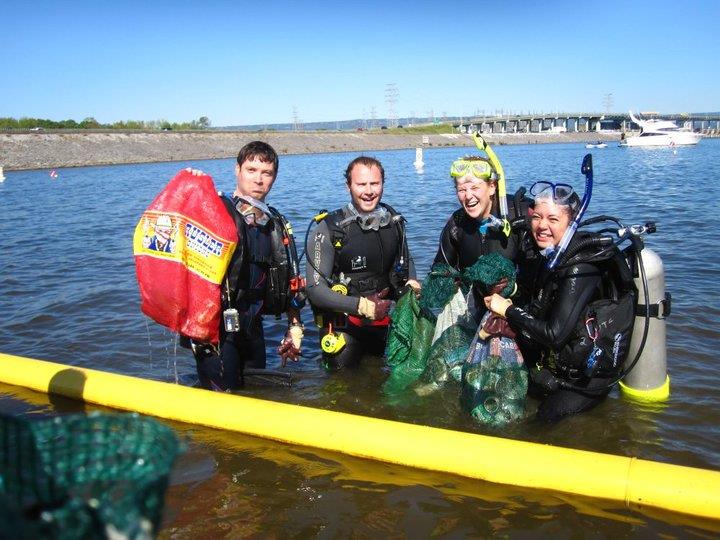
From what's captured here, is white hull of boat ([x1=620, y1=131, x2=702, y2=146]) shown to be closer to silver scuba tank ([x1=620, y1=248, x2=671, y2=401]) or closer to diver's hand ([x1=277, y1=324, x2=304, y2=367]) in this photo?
silver scuba tank ([x1=620, y1=248, x2=671, y2=401])

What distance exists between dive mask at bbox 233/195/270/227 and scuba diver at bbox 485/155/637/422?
189 cm

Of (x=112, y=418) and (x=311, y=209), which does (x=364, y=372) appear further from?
(x=311, y=209)

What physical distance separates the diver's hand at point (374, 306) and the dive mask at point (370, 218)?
617mm

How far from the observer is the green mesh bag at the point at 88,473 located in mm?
1273

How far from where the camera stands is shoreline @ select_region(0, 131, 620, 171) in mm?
49688

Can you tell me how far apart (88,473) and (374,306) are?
3.23m

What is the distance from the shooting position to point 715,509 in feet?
9.45

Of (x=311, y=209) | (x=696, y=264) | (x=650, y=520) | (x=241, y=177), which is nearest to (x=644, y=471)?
(x=650, y=520)

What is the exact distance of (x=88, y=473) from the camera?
1.49 m

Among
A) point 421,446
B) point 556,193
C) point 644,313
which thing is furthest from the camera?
point 644,313

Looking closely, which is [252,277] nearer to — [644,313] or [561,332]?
[561,332]

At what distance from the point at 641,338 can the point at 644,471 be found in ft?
4.38

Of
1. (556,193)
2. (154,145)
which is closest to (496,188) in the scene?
(556,193)

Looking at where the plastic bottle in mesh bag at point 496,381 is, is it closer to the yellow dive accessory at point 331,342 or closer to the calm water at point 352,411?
the calm water at point 352,411
